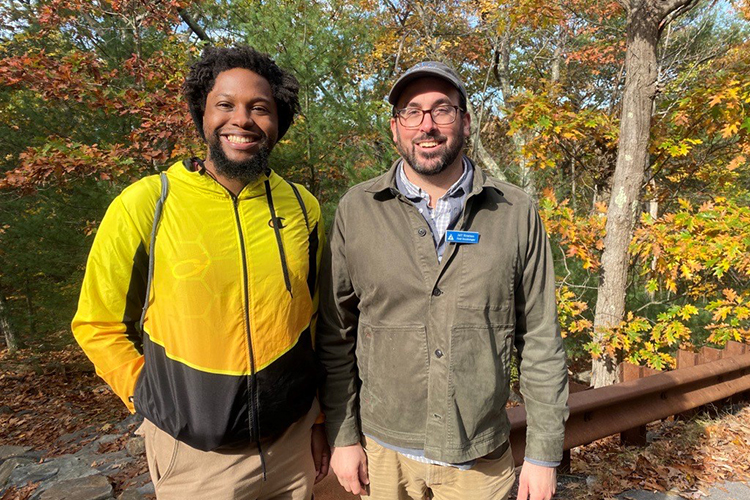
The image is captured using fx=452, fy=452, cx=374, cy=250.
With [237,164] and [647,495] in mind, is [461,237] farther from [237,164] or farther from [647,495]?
[647,495]

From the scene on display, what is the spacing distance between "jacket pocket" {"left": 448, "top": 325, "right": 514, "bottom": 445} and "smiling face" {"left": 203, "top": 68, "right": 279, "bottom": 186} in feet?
3.59

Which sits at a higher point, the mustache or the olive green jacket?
the mustache

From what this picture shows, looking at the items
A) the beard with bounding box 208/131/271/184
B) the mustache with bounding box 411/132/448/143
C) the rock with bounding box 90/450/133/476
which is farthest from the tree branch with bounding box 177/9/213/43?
the mustache with bounding box 411/132/448/143

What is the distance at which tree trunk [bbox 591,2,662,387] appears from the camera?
540 cm

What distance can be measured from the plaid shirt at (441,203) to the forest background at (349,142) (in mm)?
4348

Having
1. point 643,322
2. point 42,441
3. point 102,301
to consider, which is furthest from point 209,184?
point 42,441

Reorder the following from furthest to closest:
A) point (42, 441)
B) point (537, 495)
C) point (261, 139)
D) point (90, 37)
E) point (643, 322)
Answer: point (90, 37)
point (42, 441)
point (643, 322)
point (261, 139)
point (537, 495)

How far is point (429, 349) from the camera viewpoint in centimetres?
181

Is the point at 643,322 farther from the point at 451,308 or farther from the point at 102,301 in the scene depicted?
the point at 102,301

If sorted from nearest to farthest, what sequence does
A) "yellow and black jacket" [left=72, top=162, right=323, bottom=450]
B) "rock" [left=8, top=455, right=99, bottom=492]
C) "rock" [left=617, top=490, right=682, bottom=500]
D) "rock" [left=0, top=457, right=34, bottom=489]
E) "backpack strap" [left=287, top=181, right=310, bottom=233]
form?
"yellow and black jacket" [left=72, top=162, right=323, bottom=450], "backpack strap" [left=287, top=181, right=310, bottom=233], "rock" [left=617, top=490, right=682, bottom=500], "rock" [left=8, top=455, right=99, bottom=492], "rock" [left=0, top=457, right=34, bottom=489]

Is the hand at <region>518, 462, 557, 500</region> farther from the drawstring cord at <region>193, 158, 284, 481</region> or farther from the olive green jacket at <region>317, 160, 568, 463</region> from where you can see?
the drawstring cord at <region>193, 158, 284, 481</region>

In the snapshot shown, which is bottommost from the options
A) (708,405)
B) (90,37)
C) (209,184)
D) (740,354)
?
(708,405)

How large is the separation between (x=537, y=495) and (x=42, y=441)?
27.4 feet

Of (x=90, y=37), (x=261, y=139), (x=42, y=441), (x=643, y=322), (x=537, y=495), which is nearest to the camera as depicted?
(x=537, y=495)
